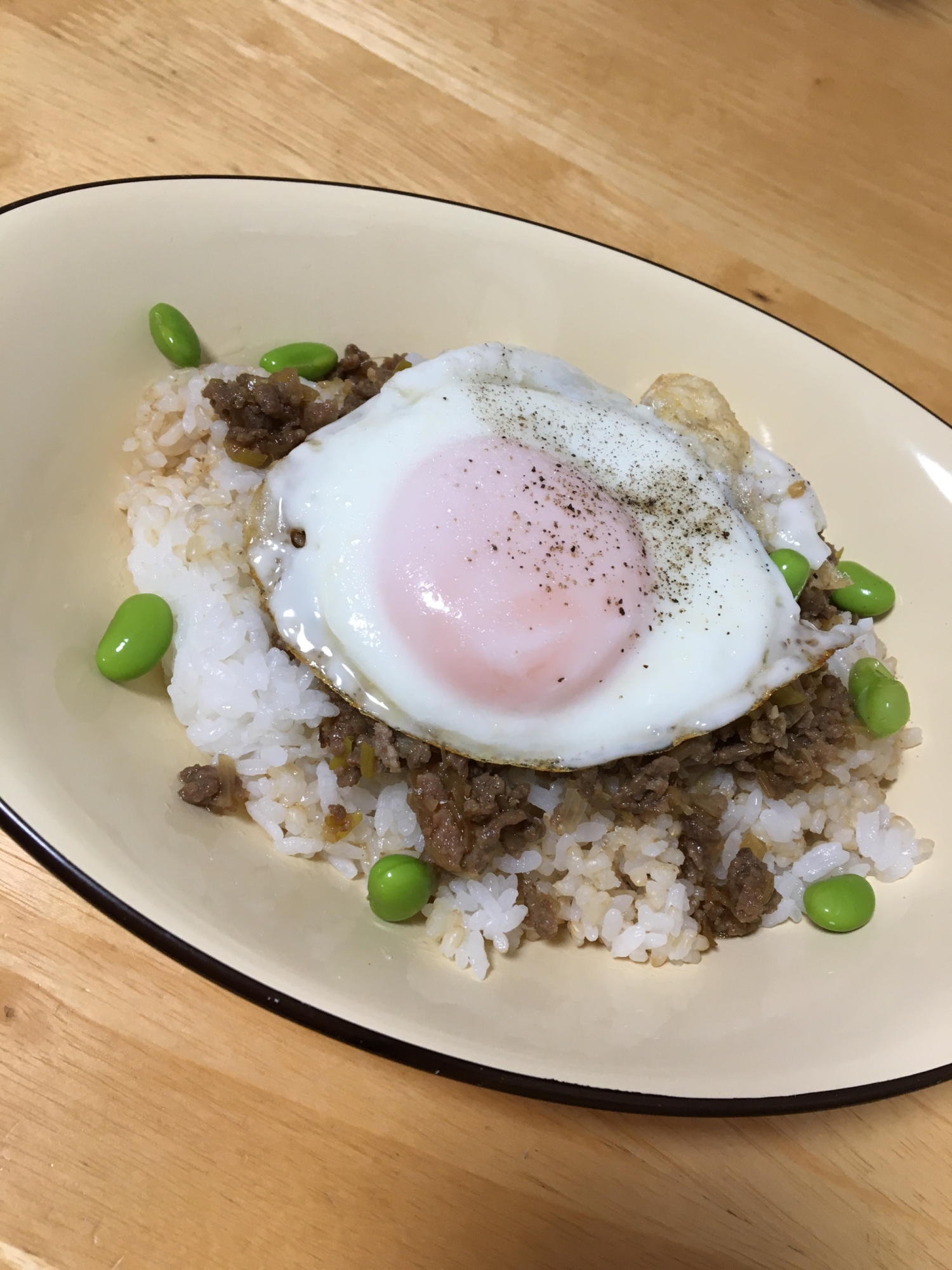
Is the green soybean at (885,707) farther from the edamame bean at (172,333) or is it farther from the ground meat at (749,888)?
the edamame bean at (172,333)

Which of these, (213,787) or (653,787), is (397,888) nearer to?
(213,787)

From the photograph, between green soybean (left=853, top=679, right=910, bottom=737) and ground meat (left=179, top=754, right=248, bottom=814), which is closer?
ground meat (left=179, top=754, right=248, bottom=814)

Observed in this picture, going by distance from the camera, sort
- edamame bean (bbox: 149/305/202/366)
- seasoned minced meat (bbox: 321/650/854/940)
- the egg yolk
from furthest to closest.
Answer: edamame bean (bbox: 149/305/202/366) → seasoned minced meat (bbox: 321/650/854/940) → the egg yolk

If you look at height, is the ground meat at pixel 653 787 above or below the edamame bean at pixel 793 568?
below

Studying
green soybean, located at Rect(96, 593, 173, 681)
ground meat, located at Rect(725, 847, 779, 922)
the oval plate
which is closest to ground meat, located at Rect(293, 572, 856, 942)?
ground meat, located at Rect(725, 847, 779, 922)

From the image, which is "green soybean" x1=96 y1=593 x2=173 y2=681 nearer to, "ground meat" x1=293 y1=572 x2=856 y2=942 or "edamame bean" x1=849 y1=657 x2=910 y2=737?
"ground meat" x1=293 y1=572 x2=856 y2=942

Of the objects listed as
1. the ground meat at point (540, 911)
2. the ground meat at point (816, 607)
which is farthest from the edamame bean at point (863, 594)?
the ground meat at point (540, 911)
